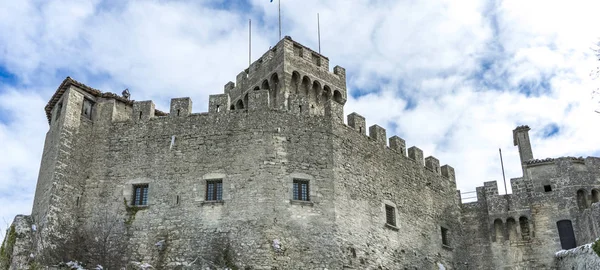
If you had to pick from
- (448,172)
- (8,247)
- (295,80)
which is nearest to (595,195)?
(448,172)

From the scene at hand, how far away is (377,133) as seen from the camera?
27.9 m

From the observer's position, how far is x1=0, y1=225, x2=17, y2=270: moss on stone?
73.8 ft

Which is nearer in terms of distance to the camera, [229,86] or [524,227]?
[524,227]

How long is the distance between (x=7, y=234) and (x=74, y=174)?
3.00m

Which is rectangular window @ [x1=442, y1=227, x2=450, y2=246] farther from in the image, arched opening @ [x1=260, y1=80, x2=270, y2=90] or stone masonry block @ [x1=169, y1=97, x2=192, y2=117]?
stone masonry block @ [x1=169, y1=97, x2=192, y2=117]

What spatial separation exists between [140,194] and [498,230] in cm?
1570

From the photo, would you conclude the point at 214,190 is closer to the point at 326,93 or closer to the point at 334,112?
the point at 334,112

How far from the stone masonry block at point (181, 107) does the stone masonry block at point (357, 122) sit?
6.42 meters

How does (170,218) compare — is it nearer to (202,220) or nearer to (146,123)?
(202,220)

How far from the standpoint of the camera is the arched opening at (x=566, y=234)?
28.5 m

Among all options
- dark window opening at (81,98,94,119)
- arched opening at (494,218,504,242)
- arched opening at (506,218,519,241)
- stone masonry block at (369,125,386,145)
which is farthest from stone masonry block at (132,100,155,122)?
arched opening at (506,218,519,241)

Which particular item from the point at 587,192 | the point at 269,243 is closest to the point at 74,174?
the point at 269,243

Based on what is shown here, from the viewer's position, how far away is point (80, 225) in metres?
23.7

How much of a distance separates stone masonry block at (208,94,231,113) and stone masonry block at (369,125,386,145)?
624 centimetres
